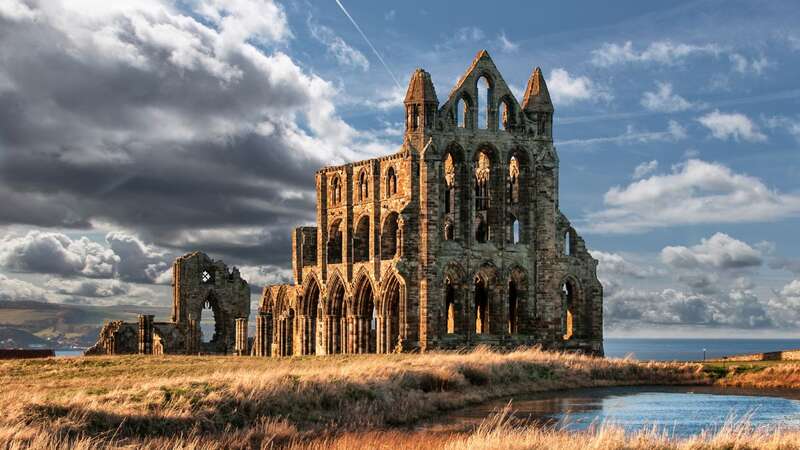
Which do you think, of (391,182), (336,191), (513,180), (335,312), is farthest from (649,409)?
(336,191)

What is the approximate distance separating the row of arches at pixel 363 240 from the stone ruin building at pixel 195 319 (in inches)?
282

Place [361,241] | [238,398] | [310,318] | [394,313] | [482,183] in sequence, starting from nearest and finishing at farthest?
[238,398], [394,313], [361,241], [310,318], [482,183]

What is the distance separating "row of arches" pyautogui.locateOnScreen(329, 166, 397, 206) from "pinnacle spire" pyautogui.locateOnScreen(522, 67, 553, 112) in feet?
28.8

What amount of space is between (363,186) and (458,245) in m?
8.15

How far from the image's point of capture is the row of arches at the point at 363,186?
57.8 metres

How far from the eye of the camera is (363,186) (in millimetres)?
60406

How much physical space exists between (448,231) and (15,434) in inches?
1912

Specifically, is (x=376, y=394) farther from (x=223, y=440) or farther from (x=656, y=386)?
Answer: (x=656, y=386)

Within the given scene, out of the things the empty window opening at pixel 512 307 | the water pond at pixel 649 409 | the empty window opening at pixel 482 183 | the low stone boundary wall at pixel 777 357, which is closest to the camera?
the water pond at pixel 649 409

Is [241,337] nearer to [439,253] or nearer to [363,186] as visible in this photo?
[363,186]

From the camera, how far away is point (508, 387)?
1522 inches

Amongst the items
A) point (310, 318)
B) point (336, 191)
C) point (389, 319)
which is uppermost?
point (336, 191)

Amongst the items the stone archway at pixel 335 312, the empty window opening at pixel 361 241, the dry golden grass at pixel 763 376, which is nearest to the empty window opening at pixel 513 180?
the empty window opening at pixel 361 241

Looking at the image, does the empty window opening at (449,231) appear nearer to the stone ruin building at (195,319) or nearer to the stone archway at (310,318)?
the stone archway at (310,318)
